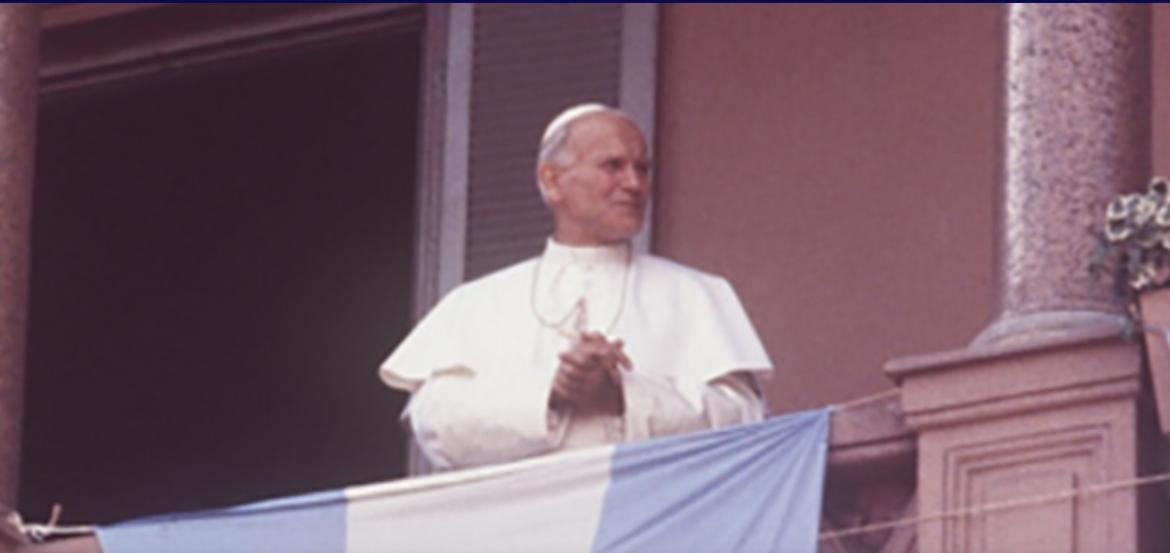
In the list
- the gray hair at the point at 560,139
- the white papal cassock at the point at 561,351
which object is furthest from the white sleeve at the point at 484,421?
the gray hair at the point at 560,139

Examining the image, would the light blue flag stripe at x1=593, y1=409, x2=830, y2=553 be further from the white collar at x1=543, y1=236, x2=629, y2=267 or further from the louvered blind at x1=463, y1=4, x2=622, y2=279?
the louvered blind at x1=463, y1=4, x2=622, y2=279

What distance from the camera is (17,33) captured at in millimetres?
12258

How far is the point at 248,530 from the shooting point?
35.2 ft

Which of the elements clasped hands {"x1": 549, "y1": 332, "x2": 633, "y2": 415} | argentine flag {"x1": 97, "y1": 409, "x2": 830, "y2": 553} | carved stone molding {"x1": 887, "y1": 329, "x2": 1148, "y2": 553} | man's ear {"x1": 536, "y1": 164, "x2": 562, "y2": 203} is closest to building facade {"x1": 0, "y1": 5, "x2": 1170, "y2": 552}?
carved stone molding {"x1": 887, "y1": 329, "x2": 1148, "y2": 553}

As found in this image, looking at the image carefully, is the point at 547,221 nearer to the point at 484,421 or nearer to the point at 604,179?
the point at 604,179

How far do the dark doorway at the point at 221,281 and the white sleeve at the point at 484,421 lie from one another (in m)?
3.38

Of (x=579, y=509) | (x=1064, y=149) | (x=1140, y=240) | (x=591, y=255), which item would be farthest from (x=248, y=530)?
(x=1140, y=240)

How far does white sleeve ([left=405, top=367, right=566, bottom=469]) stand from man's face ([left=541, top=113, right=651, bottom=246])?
0.53 meters

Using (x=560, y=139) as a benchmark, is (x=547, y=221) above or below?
above

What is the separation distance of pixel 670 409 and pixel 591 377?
0.19 metres

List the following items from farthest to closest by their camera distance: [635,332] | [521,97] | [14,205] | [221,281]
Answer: [221,281], [521,97], [14,205], [635,332]

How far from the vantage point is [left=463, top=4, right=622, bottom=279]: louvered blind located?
1355 cm

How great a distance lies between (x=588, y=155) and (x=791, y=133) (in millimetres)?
2066

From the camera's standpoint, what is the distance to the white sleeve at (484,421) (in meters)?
10.9
